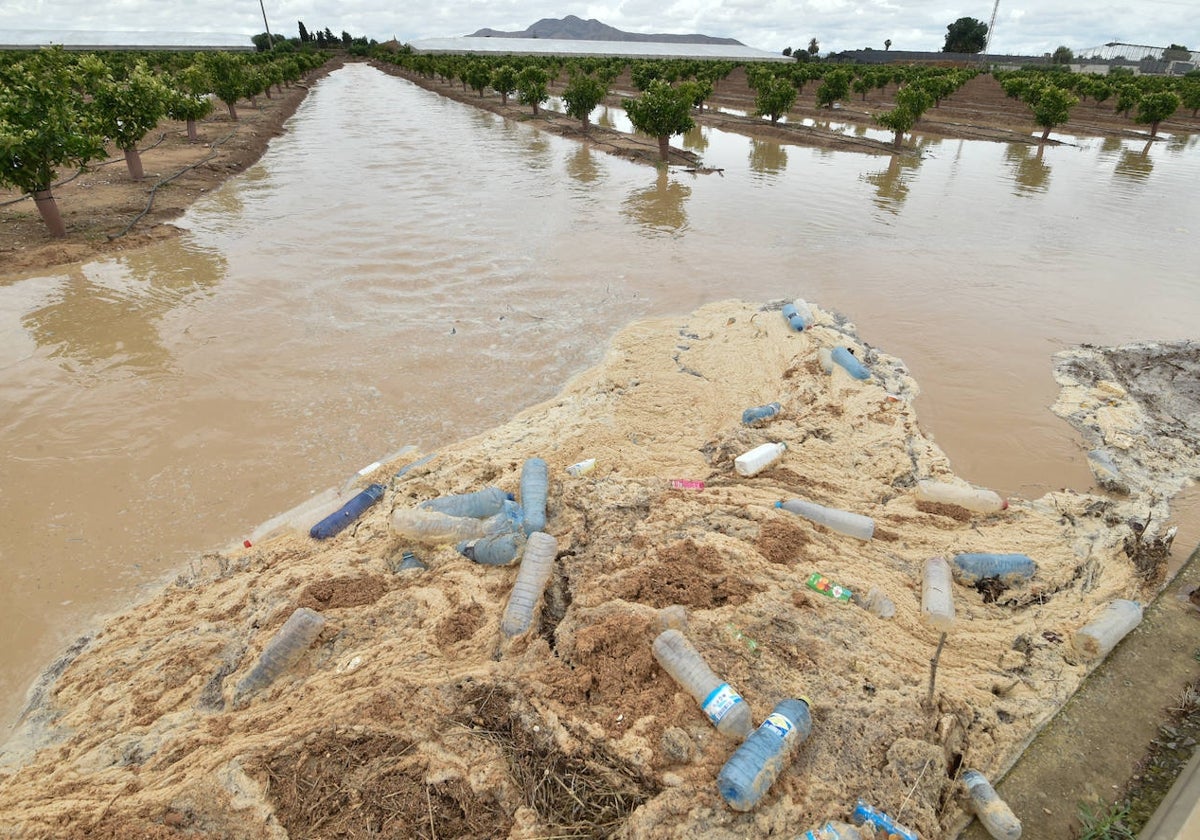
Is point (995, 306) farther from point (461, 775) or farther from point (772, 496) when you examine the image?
point (461, 775)

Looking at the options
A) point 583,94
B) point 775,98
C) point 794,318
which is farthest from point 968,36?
point 794,318

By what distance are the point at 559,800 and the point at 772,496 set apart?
329 centimetres

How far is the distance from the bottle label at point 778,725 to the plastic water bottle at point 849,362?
5.62 meters

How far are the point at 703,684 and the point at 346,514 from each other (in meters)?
3.63

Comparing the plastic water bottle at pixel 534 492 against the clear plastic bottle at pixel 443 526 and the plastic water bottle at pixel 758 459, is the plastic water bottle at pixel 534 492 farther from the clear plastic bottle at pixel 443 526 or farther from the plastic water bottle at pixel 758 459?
the plastic water bottle at pixel 758 459

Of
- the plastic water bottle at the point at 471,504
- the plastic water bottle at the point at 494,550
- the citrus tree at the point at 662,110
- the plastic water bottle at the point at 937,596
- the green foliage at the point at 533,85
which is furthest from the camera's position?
the green foliage at the point at 533,85

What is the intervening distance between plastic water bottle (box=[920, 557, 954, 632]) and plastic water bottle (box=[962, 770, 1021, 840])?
1128 millimetres

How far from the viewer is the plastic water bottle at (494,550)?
185 inches

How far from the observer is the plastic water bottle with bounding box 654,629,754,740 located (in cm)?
324

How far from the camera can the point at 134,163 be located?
17.5 m

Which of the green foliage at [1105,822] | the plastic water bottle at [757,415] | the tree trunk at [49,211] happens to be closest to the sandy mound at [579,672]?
the green foliage at [1105,822]

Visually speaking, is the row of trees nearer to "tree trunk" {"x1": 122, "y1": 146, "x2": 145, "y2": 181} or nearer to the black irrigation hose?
"tree trunk" {"x1": 122, "y1": 146, "x2": 145, "y2": 181}

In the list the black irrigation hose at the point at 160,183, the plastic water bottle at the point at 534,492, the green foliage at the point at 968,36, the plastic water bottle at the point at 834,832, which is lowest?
the plastic water bottle at the point at 534,492

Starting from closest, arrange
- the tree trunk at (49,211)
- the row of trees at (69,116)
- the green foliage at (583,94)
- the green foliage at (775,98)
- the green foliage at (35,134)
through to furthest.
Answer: the green foliage at (35,134), the row of trees at (69,116), the tree trunk at (49,211), the green foliage at (583,94), the green foliage at (775,98)
